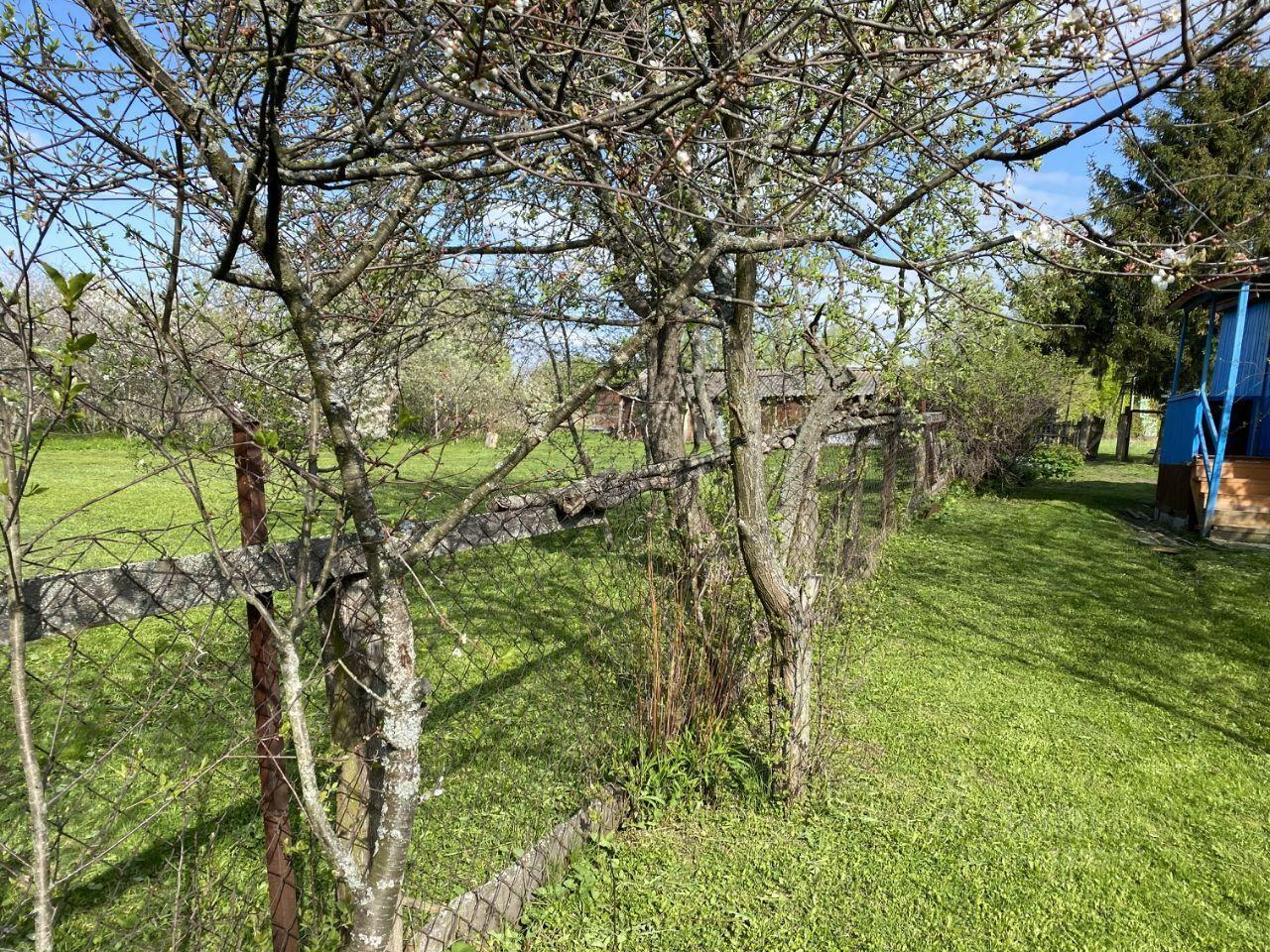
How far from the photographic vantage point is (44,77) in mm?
1694

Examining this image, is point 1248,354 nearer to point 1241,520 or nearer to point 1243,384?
point 1243,384

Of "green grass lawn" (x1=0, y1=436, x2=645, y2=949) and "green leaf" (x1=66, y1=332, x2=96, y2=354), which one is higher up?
"green leaf" (x1=66, y1=332, x2=96, y2=354)

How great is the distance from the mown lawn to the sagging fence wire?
16.9 inches

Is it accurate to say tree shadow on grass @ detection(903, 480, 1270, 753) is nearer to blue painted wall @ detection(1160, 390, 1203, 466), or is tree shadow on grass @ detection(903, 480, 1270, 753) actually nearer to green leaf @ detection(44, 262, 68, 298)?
blue painted wall @ detection(1160, 390, 1203, 466)

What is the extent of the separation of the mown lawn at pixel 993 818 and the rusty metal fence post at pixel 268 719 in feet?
2.91

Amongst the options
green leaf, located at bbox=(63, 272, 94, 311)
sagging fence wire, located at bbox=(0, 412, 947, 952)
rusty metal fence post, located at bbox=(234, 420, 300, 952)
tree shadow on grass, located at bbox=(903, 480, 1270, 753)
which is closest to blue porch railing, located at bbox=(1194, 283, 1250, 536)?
tree shadow on grass, located at bbox=(903, 480, 1270, 753)

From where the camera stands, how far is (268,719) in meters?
1.94

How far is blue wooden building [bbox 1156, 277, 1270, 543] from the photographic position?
10.0m

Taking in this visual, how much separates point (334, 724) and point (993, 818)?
309cm

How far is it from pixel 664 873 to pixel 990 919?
1.28m

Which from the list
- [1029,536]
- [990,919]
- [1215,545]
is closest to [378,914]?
[990,919]

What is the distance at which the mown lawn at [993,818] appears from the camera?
9.15ft

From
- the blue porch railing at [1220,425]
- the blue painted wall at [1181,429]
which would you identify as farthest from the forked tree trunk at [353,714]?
the blue painted wall at [1181,429]

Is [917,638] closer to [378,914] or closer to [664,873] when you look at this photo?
[664,873]
